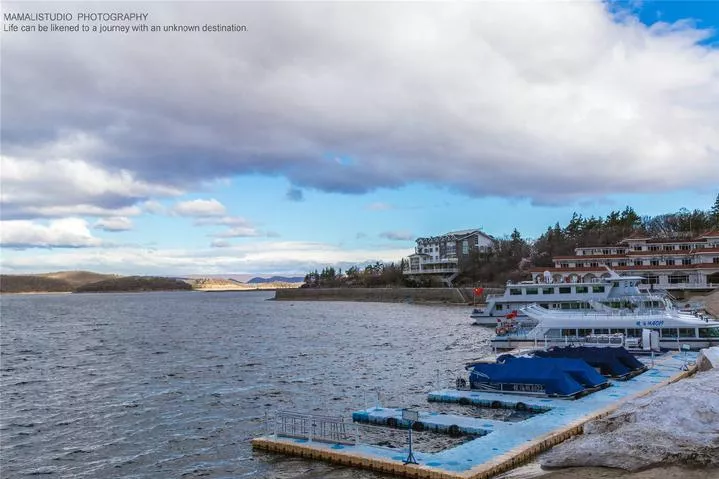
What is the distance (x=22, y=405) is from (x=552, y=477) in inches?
1466

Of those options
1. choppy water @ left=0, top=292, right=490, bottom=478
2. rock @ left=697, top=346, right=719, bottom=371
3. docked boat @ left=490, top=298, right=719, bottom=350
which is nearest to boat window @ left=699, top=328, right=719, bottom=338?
docked boat @ left=490, top=298, right=719, bottom=350

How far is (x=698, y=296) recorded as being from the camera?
101312 millimetres

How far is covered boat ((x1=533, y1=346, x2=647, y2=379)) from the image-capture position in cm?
4069

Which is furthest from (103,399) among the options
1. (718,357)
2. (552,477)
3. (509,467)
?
(718,357)

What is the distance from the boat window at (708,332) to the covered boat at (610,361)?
47.8ft

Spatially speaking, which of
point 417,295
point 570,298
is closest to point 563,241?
point 417,295

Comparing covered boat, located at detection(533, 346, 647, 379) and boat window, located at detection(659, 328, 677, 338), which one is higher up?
boat window, located at detection(659, 328, 677, 338)

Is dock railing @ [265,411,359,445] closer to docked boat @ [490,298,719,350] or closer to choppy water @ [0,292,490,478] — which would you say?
choppy water @ [0,292,490,478]

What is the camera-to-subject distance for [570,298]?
258ft

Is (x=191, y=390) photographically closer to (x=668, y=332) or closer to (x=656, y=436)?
(x=656, y=436)

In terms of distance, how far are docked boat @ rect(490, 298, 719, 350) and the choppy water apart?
5.28 m

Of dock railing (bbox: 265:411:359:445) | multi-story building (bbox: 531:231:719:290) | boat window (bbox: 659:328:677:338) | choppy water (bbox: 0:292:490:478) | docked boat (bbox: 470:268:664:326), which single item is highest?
multi-story building (bbox: 531:231:719:290)

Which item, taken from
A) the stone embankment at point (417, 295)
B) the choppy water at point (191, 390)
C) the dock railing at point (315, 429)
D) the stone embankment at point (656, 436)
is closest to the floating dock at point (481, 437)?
the dock railing at point (315, 429)

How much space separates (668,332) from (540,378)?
88.5 ft
